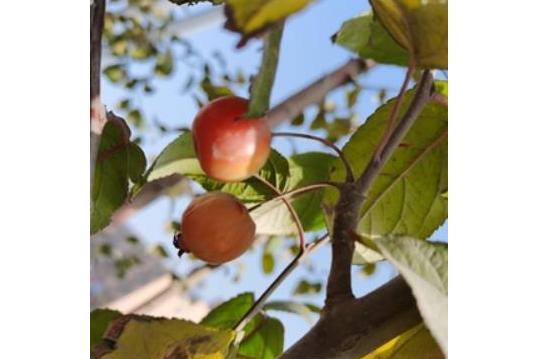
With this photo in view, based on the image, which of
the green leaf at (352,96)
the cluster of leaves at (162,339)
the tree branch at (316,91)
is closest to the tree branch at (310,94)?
the tree branch at (316,91)

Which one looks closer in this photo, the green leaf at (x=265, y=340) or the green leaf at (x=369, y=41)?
the green leaf at (x=369, y=41)

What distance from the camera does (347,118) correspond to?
109 centimetres

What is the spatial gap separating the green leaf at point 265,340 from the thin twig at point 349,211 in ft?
0.77

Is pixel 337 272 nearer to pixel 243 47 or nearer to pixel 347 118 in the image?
pixel 243 47

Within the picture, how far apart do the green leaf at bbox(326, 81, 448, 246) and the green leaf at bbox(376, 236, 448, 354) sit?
0.45 ft

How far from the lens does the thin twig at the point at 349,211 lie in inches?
12.6

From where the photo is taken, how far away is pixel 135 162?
0.43 metres

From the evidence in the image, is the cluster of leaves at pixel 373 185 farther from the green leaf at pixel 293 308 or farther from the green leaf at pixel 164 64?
the green leaf at pixel 164 64

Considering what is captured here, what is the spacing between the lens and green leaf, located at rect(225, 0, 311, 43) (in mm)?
240

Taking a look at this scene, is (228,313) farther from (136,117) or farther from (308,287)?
(136,117)

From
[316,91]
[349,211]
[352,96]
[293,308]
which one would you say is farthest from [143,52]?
[349,211]

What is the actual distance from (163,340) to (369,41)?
0.64ft
